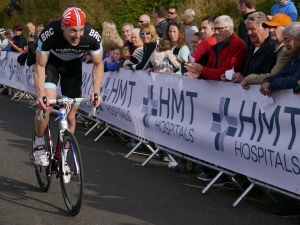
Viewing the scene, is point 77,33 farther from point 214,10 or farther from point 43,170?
point 214,10

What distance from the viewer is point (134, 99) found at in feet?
34.9

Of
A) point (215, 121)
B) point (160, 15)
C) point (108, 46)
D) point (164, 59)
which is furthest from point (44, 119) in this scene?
point (160, 15)

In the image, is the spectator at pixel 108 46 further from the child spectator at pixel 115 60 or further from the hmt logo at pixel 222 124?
the hmt logo at pixel 222 124

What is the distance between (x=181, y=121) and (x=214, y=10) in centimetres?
1101

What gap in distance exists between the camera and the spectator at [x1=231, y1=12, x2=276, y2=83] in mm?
7688

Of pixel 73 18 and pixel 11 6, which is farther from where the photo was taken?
pixel 11 6

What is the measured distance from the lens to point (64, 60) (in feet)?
25.6

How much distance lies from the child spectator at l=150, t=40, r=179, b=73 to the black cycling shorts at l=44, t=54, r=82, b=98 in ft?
8.55

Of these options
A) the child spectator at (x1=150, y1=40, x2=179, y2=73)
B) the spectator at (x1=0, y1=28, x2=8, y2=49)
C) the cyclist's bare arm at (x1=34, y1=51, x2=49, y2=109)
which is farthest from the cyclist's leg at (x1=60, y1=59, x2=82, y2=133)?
the spectator at (x1=0, y1=28, x2=8, y2=49)

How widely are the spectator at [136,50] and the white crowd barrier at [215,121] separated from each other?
39cm

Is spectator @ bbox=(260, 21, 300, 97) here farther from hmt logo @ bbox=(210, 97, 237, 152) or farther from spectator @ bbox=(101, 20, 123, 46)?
spectator @ bbox=(101, 20, 123, 46)

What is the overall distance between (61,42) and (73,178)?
1.54 metres

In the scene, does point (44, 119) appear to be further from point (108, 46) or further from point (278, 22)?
point (108, 46)

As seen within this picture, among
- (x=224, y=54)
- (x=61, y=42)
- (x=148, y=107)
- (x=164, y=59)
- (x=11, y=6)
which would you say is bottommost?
(x=11, y=6)
